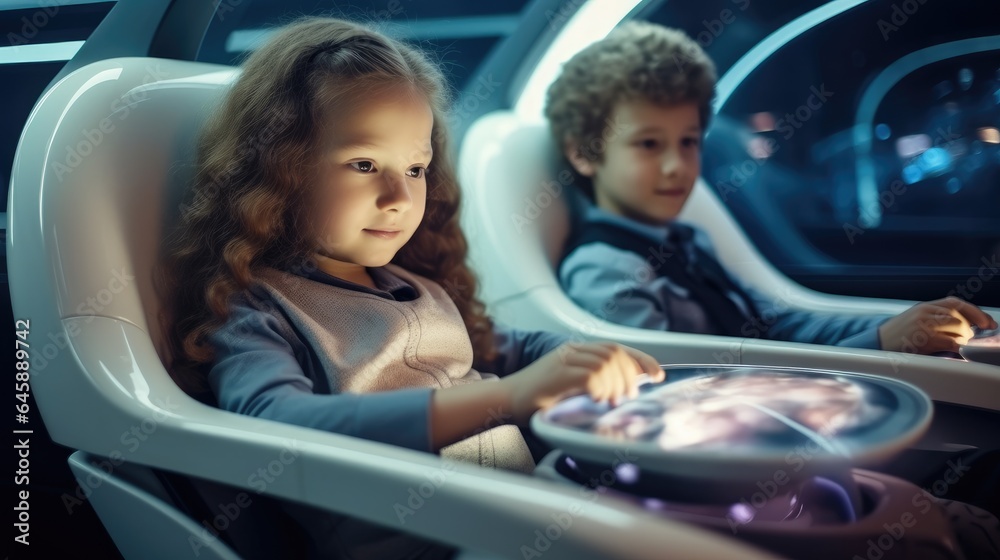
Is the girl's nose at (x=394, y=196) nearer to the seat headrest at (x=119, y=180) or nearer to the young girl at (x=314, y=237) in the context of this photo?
the young girl at (x=314, y=237)

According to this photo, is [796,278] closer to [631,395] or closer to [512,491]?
[631,395]

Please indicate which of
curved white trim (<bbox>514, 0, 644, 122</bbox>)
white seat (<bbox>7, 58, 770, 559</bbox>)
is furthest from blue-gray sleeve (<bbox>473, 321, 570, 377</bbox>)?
curved white trim (<bbox>514, 0, 644, 122</bbox>)

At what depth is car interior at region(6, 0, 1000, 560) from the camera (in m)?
0.57

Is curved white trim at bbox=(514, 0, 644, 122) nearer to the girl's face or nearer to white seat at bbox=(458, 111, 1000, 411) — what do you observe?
white seat at bbox=(458, 111, 1000, 411)

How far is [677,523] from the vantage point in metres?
0.51

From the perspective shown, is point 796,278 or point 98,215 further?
point 796,278

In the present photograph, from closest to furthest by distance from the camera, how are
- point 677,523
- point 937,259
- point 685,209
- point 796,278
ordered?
point 677,523, point 685,209, point 937,259, point 796,278

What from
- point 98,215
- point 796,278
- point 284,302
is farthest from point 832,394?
point 796,278

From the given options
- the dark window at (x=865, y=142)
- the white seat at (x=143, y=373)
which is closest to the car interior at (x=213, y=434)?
the white seat at (x=143, y=373)

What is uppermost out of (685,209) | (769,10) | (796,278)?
(769,10)

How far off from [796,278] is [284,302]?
168 cm

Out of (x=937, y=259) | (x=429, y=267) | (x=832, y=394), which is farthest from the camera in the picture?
(x=937, y=259)

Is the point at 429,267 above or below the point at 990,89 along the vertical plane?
below

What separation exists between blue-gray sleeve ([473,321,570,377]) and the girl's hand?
321 millimetres
